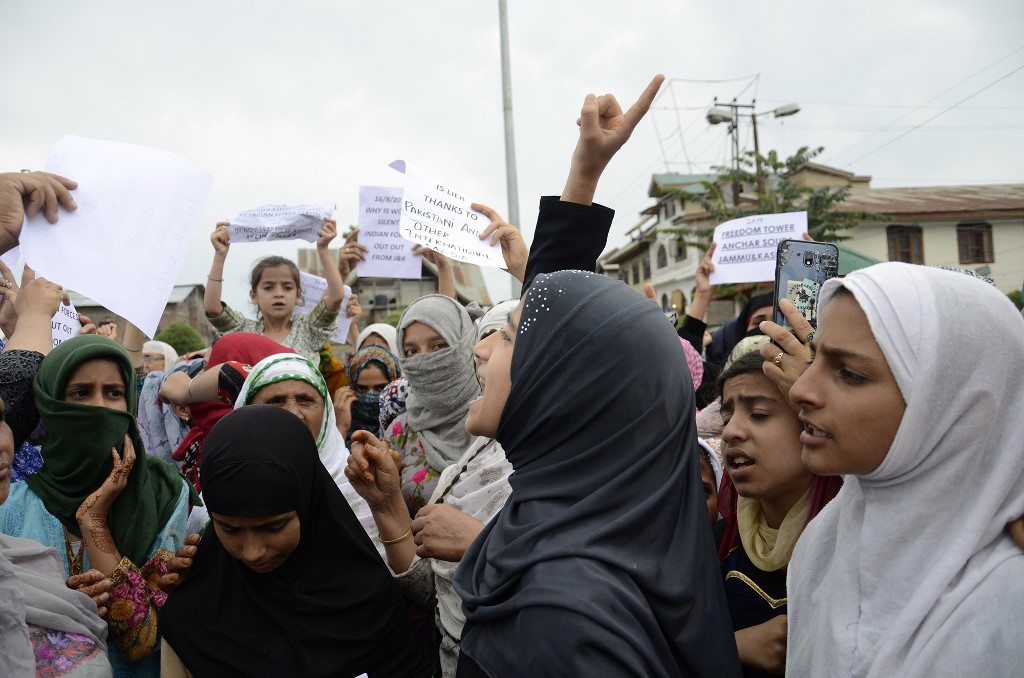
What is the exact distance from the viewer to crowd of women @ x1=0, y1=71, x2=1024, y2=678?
4.06 feet

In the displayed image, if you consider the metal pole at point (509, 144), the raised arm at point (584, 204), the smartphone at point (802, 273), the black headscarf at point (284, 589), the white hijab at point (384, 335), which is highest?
the metal pole at point (509, 144)

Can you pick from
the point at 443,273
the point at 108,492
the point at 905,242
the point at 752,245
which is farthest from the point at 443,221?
the point at 905,242

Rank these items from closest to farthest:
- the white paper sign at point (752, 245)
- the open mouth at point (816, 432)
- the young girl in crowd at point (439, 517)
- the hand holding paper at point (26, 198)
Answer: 1. the open mouth at point (816, 432)
2. the young girl in crowd at point (439, 517)
3. the hand holding paper at point (26, 198)
4. the white paper sign at point (752, 245)

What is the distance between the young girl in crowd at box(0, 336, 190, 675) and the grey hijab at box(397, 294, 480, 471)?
119 cm

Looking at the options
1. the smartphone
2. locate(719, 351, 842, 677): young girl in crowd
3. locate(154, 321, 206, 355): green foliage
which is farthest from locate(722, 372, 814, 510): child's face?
locate(154, 321, 206, 355): green foliage

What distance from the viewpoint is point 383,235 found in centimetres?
464

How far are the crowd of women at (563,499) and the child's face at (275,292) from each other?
39.6 inches

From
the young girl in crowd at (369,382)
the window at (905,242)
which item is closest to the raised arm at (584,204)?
the young girl in crowd at (369,382)

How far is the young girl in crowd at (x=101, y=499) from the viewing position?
2127mm

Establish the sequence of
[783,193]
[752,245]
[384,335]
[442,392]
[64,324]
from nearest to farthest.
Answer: [442,392]
[64,324]
[752,245]
[384,335]
[783,193]

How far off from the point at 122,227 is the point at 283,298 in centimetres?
197

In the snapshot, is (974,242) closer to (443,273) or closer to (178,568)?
(443,273)

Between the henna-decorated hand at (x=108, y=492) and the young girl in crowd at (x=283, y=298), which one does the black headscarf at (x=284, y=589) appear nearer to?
the henna-decorated hand at (x=108, y=492)

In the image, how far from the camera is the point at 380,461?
2.22 meters
